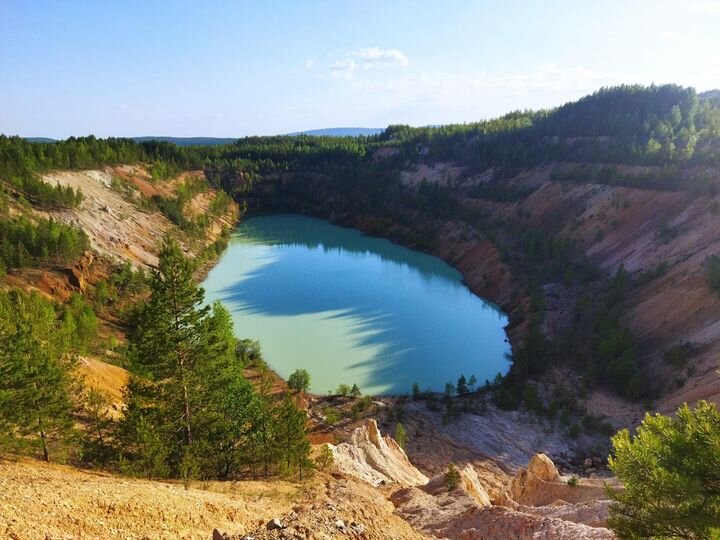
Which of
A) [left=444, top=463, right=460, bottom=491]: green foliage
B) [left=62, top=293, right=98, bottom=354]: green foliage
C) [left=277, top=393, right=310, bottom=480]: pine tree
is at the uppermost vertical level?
[left=62, top=293, right=98, bottom=354]: green foliage

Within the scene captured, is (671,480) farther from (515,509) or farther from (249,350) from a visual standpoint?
(249,350)

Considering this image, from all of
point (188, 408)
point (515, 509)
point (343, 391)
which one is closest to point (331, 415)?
point (343, 391)

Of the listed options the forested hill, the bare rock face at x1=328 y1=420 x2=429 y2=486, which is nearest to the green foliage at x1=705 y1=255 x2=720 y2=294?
the forested hill

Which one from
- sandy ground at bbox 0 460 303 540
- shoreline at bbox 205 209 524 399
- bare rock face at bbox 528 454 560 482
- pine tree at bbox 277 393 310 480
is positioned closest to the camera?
sandy ground at bbox 0 460 303 540

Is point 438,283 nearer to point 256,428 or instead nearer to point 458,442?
point 458,442

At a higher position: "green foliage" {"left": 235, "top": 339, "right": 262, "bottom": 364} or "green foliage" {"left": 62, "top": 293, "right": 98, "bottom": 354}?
"green foliage" {"left": 62, "top": 293, "right": 98, "bottom": 354}

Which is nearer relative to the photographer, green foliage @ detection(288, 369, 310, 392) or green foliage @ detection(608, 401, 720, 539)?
green foliage @ detection(608, 401, 720, 539)

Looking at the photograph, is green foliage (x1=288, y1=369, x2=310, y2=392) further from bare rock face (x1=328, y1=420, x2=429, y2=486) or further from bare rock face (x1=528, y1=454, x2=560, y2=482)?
bare rock face (x1=528, y1=454, x2=560, y2=482)

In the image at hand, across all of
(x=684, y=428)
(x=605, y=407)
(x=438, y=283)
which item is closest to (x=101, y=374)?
(x=684, y=428)
